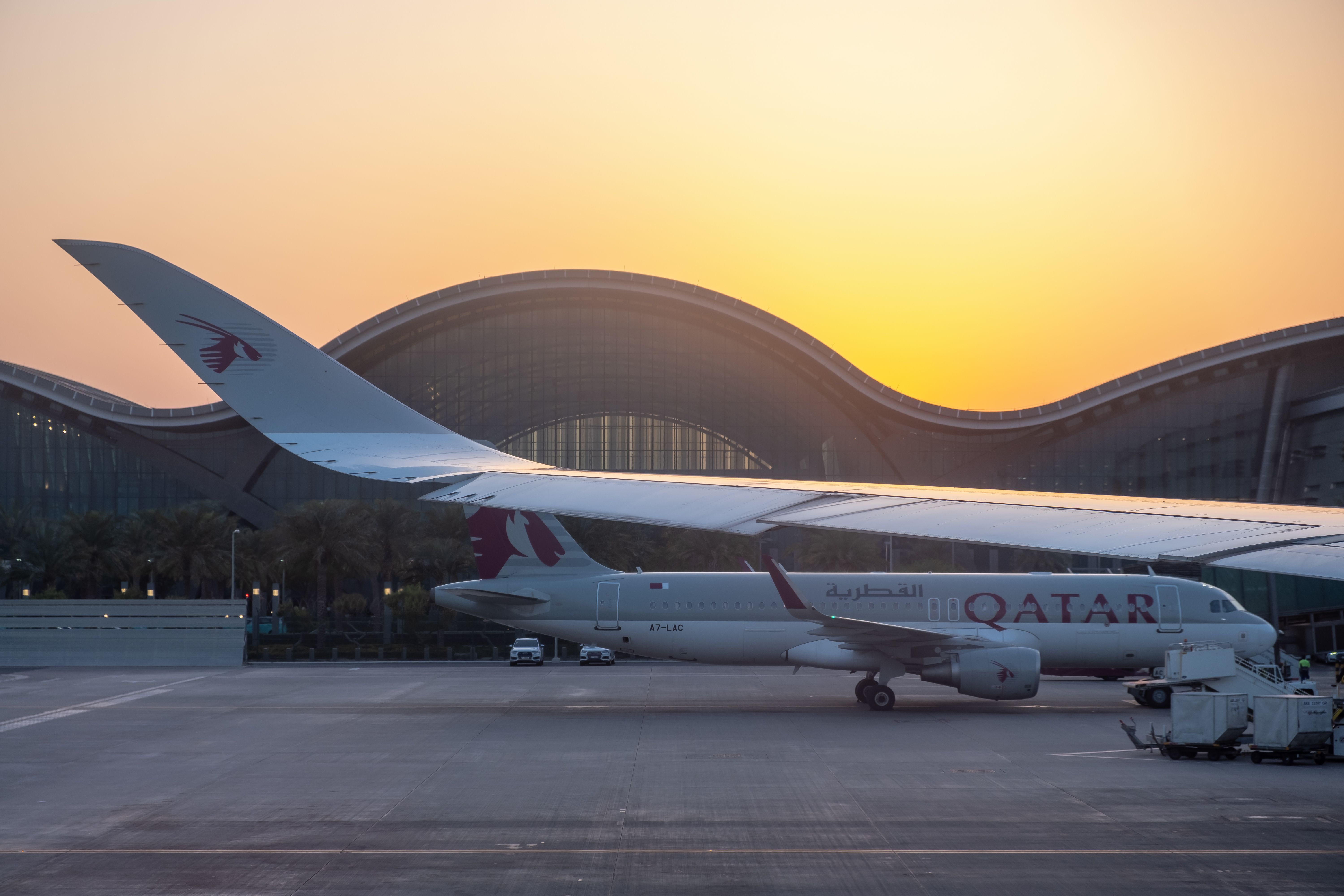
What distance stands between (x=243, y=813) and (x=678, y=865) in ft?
24.6

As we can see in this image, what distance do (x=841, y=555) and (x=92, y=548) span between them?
45.6 metres

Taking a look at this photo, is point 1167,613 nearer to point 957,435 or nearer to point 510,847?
point 510,847

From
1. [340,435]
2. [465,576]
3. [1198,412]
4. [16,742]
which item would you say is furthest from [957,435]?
[340,435]

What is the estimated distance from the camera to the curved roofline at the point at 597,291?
9106 cm

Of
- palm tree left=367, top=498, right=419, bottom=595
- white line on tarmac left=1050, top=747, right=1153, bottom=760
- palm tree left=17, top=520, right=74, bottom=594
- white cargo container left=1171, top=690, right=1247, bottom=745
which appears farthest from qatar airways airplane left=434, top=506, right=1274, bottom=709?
palm tree left=17, top=520, right=74, bottom=594

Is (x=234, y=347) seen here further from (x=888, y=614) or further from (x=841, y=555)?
(x=841, y=555)

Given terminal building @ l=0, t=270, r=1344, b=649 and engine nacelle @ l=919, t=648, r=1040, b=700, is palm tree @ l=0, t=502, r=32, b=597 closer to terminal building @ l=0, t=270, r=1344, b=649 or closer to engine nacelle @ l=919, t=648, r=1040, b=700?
terminal building @ l=0, t=270, r=1344, b=649

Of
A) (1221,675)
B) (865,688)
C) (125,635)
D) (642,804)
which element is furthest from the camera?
(125,635)

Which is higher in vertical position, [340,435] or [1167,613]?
[340,435]

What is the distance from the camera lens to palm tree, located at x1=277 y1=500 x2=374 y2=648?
Answer: 62656 millimetres

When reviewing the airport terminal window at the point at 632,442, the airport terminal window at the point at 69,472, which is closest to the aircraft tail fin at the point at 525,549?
the airport terminal window at the point at 632,442

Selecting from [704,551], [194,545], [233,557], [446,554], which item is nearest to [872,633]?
[704,551]

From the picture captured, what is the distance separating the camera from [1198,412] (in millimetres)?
88125

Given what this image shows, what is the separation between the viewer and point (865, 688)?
30.7 metres
